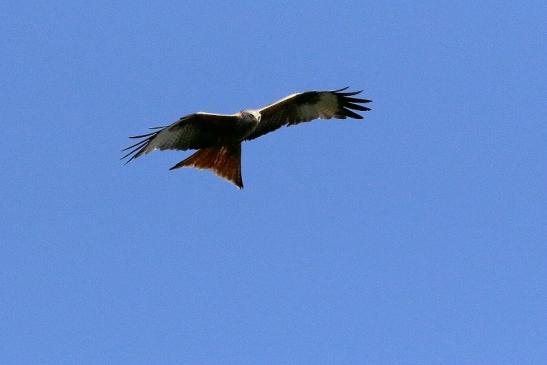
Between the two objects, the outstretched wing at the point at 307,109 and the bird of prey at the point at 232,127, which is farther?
the outstretched wing at the point at 307,109

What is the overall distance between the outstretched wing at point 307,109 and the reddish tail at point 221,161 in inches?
15.0

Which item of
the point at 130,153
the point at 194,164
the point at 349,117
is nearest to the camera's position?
the point at 130,153

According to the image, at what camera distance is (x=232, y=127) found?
1336 cm

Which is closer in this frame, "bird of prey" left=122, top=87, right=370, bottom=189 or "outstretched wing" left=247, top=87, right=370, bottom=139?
"bird of prey" left=122, top=87, right=370, bottom=189

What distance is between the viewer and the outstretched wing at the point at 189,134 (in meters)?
12.8

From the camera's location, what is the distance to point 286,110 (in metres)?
14.5

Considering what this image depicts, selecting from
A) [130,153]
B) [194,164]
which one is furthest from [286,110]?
[130,153]

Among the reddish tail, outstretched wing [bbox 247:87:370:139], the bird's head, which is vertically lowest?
the reddish tail

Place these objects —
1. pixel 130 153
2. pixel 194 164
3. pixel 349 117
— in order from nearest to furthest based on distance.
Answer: pixel 130 153, pixel 194 164, pixel 349 117

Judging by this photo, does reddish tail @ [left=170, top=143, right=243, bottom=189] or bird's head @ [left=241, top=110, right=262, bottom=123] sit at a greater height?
bird's head @ [left=241, top=110, right=262, bottom=123]

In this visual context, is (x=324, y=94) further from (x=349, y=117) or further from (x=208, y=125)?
(x=208, y=125)

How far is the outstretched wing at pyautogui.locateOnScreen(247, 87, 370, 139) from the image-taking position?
1434cm

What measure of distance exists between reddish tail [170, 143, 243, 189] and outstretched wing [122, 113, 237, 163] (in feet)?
0.76

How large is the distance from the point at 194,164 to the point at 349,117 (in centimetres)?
256
